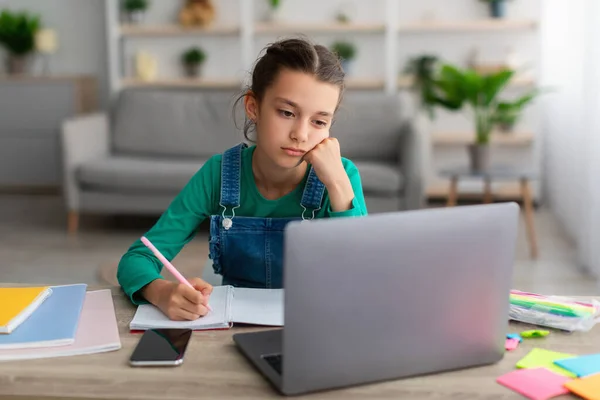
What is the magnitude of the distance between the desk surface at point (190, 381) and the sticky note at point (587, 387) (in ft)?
0.07

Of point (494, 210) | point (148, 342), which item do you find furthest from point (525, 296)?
point (148, 342)

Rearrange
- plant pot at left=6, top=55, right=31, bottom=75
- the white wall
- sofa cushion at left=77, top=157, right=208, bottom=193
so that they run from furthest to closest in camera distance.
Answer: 1. the white wall
2. plant pot at left=6, top=55, right=31, bottom=75
3. sofa cushion at left=77, top=157, right=208, bottom=193

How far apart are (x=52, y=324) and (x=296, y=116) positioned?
1.60ft

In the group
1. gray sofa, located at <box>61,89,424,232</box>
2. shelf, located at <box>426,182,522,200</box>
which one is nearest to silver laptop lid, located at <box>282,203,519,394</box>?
gray sofa, located at <box>61,89,424,232</box>

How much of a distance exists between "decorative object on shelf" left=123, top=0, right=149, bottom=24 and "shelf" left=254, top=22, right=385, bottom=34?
80 centimetres

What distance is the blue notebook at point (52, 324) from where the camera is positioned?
0.95 m

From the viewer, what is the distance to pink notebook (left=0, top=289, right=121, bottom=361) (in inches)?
36.6

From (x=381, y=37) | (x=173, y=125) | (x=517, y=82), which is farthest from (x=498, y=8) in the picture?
(x=173, y=125)

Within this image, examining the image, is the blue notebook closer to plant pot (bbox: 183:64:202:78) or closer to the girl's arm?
the girl's arm

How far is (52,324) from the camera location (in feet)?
3.34

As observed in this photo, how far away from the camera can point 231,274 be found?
1.43 meters

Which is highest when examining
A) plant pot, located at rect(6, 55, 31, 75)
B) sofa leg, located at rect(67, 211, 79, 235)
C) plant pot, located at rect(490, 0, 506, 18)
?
plant pot, located at rect(490, 0, 506, 18)

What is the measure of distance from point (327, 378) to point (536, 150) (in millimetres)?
Answer: 4522

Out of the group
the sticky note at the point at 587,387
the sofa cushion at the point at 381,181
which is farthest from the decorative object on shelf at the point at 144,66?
the sticky note at the point at 587,387
